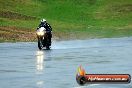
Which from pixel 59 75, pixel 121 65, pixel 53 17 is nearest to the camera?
pixel 59 75

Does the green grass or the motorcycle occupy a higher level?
the motorcycle

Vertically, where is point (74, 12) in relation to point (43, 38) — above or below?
below

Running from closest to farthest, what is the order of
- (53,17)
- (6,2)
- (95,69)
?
(95,69) → (53,17) → (6,2)

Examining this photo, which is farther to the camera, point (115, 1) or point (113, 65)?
point (115, 1)

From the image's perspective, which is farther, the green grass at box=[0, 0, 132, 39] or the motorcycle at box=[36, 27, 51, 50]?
the green grass at box=[0, 0, 132, 39]

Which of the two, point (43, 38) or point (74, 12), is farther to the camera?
point (74, 12)

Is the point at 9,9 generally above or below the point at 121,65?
below

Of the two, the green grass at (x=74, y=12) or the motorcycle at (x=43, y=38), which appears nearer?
the motorcycle at (x=43, y=38)

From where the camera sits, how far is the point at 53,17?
10525cm

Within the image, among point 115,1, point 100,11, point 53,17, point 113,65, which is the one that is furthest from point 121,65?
point 115,1

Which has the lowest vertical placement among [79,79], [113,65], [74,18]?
[74,18]

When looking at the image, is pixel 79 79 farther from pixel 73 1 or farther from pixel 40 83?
pixel 73 1

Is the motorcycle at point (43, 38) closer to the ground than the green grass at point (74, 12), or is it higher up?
higher up

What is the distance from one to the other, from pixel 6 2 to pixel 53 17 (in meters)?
11.8
